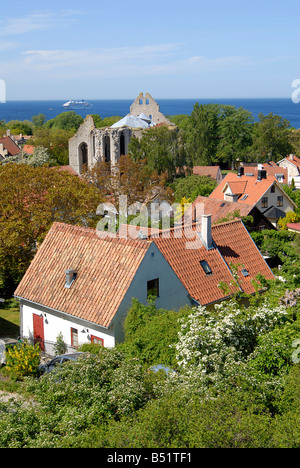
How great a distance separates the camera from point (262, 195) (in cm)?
4303

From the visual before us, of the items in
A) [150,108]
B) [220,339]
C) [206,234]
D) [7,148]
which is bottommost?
[7,148]

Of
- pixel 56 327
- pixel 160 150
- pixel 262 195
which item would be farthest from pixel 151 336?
pixel 160 150

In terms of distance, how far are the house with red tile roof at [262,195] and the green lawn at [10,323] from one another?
22631mm

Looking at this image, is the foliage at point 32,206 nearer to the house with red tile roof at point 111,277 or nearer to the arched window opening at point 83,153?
the house with red tile roof at point 111,277

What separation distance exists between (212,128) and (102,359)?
8391 centimetres

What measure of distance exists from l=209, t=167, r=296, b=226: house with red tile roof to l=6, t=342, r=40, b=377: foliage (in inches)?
1098

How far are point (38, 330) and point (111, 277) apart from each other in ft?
14.9

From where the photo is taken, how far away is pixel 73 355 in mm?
15906

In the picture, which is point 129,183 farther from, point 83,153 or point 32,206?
point 83,153

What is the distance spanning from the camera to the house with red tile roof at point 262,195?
4344 centimetres

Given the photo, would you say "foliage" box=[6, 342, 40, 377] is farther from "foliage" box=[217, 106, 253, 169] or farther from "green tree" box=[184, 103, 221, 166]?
"foliage" box=[217, 106, 253, 169]

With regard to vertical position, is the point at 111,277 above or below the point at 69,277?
above

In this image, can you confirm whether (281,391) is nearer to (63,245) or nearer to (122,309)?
(122,309)

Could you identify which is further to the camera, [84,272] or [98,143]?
[98,143]
